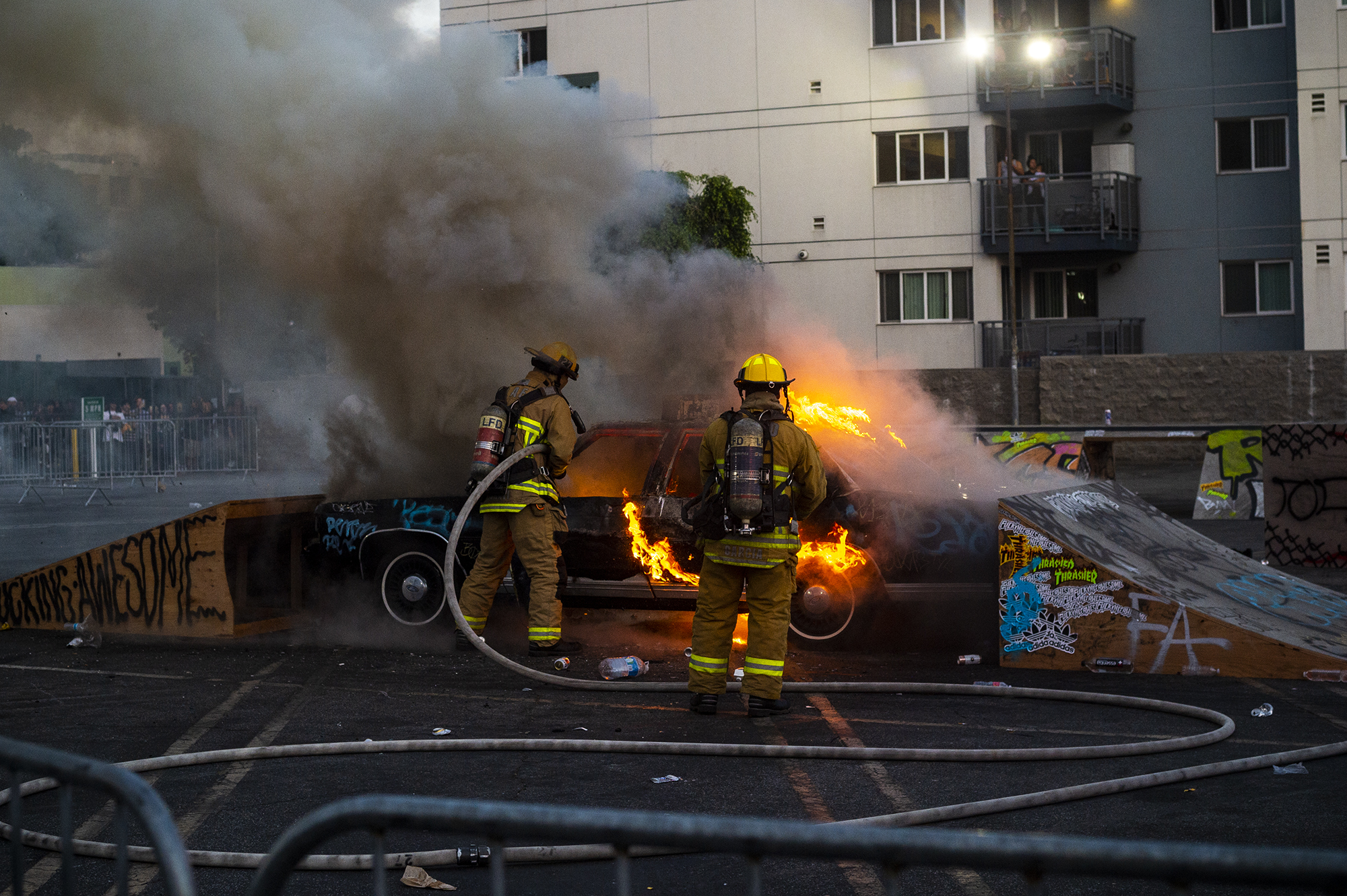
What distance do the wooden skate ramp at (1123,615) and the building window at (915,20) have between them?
19.0m

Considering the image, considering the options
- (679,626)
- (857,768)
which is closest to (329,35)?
(679,626)

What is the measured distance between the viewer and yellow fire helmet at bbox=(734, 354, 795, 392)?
20.8 feet

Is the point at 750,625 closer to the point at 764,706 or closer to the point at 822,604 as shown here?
the point at 764,706

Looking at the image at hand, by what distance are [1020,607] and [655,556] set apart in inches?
89.4

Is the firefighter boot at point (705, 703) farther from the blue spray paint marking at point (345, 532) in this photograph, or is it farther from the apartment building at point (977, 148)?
the apartment building at point (977, 148)

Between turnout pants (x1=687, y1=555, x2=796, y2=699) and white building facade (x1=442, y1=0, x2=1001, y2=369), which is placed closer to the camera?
turnout pants (x1=687, y1=555, x2=796, y2=699)

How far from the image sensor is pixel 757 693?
6031mm

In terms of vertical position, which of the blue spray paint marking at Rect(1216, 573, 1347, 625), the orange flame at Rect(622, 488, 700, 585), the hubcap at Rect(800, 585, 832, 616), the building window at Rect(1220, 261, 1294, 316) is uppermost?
the building window at Rect(1220, 261, 1294, 316)

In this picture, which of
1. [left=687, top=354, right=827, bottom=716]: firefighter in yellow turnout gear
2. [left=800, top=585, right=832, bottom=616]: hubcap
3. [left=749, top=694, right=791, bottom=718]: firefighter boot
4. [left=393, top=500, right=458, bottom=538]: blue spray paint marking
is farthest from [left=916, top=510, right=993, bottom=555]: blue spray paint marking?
[left=393, top=500, right=458, bottom=538]: blue spray paint marking

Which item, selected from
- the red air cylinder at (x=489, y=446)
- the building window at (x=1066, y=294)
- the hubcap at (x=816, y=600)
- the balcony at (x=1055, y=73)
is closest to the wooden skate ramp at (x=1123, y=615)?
the hubcap at (x=816, y=600)

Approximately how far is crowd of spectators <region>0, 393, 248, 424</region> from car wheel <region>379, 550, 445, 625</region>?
15242mm

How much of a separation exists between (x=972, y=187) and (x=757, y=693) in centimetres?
2035

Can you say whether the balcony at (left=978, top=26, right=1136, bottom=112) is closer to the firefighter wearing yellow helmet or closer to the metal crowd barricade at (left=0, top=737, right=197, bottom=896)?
the firefighter wearing yellow helmet

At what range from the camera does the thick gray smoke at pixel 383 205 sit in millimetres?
9141
